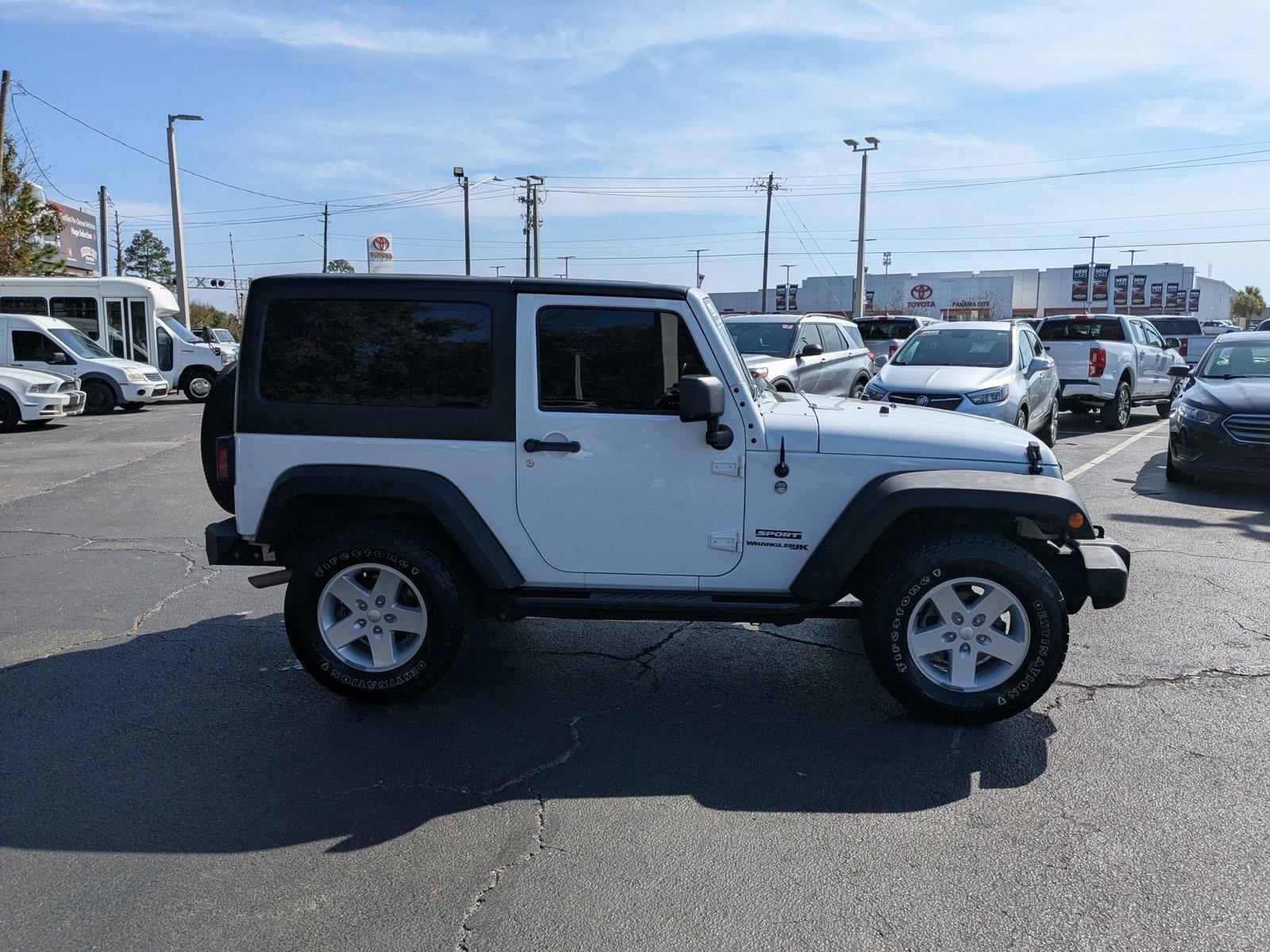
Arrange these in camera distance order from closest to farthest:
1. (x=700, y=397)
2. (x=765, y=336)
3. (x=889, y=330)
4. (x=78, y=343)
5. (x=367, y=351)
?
(x=700, y=397)
(x=367, y=351)
(x=765, y=336)
(x=78, y=343)
(x=889, y=330)

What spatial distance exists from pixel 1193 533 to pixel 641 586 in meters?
6.02

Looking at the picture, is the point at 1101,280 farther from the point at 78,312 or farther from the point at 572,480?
the point at 572,480

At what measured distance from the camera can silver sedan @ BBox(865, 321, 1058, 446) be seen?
38.4ft

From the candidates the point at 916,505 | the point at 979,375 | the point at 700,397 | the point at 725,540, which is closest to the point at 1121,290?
the point at 979,375

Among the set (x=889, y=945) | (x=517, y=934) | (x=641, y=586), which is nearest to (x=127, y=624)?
(x=641, y=586)

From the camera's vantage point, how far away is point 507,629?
609 cm

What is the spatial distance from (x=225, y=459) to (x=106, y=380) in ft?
58.5

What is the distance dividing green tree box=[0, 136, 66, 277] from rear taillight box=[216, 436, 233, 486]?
27.2 meters

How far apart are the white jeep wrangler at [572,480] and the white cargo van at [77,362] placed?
17710mm

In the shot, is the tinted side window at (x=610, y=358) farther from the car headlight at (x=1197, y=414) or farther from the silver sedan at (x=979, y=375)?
the car headlight at (x=1197, y=414)

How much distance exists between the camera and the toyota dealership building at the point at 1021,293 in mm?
91500

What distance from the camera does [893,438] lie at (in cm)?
461

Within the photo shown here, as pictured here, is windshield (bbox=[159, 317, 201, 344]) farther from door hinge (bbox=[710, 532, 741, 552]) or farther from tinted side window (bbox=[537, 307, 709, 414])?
door hinge (bbox=[710, 532, 741, 552])

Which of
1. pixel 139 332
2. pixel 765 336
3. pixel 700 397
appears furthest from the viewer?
pixel 139 332
